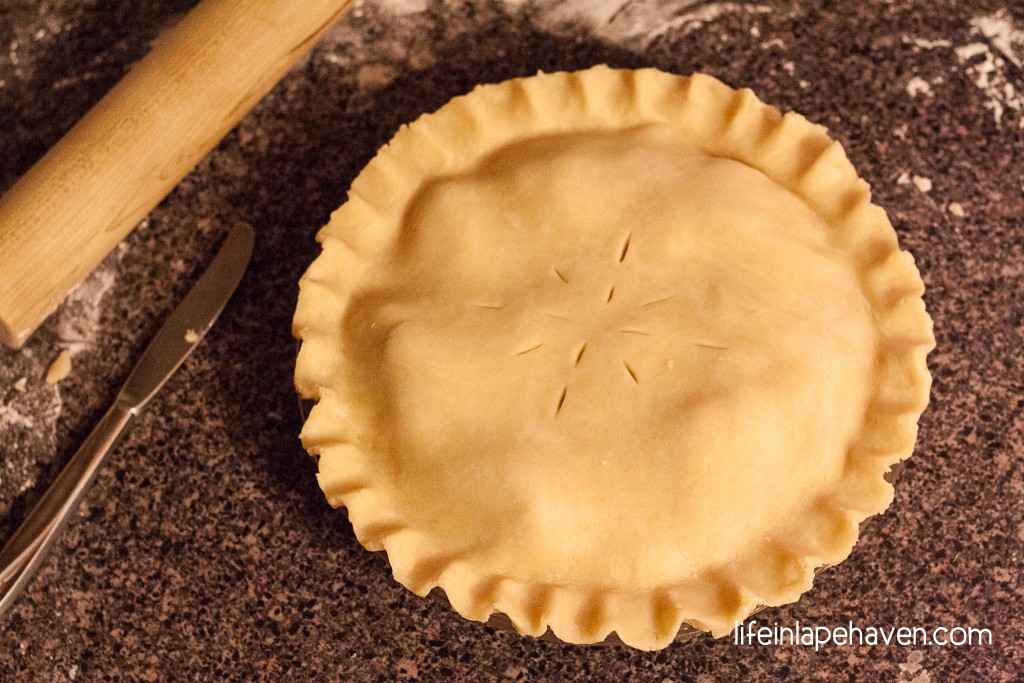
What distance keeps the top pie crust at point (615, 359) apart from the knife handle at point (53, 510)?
17.3 inches

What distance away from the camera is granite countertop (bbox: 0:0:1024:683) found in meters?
1.60

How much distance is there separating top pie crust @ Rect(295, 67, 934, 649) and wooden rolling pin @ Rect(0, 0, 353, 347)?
0.31 metres

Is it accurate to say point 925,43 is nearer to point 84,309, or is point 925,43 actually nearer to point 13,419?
point 84,309

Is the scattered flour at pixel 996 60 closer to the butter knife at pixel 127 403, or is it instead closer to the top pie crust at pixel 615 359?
the top pie crust at pixel 615 359

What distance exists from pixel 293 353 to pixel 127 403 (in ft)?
1.06

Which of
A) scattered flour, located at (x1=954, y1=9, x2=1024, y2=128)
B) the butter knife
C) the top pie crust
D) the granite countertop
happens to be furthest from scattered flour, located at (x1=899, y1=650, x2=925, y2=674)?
the butter knife

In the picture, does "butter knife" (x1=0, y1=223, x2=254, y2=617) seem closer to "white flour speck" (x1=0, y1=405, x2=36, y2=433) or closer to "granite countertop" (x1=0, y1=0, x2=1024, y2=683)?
"granite countertop" (x1=0, y1=0, x2=1024, y2=683)

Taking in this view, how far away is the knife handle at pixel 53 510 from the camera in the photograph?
1.57 meters

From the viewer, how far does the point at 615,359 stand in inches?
55.1

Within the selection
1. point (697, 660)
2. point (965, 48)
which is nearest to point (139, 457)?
point (697, 660)

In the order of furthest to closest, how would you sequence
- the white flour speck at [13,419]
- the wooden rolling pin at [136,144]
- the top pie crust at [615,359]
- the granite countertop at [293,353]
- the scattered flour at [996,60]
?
the scattered flour at [996,60]
the white flour speck at [13,419]
the granite countertop at [293,353]
the wooden rolling pin at [136,144]
the top pie crust at [615,359]

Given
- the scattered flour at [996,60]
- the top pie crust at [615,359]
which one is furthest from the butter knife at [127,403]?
the scattered flour at [996,60]

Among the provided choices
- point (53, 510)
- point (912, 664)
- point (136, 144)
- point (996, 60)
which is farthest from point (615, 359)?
point (996, 60)

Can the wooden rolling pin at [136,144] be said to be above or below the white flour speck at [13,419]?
above
